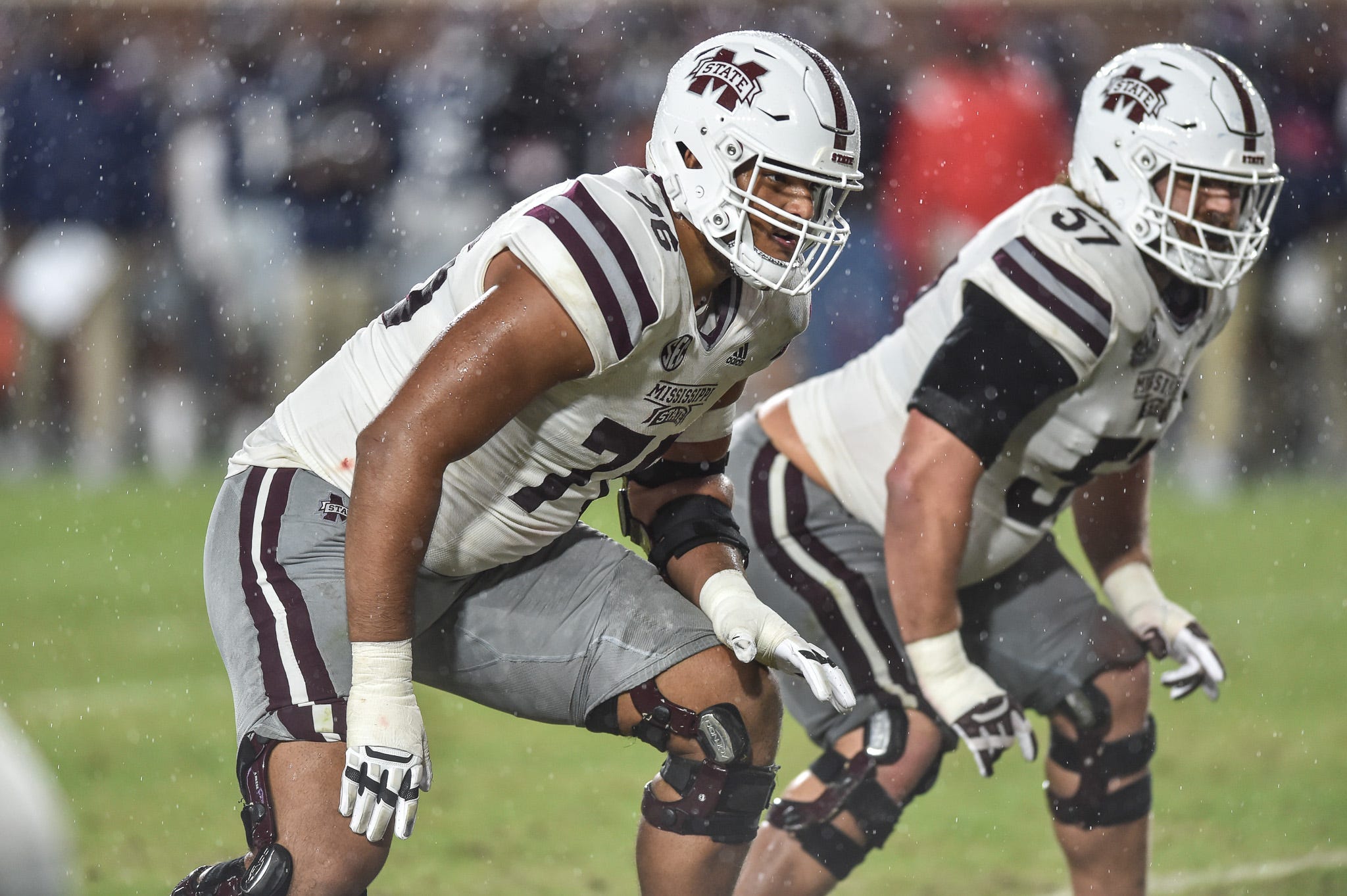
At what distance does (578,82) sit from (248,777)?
7.75 metres

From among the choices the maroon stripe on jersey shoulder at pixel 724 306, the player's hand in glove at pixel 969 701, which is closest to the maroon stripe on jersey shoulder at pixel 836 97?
the maroon stripe on jersey shoulder at pixel 724 306

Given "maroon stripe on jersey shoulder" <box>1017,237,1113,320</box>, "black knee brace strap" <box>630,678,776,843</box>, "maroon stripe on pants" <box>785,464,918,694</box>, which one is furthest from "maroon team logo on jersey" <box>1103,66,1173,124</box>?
"black knee brace strap" <box>630,678,776,843</box>

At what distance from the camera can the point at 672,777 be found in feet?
10.3

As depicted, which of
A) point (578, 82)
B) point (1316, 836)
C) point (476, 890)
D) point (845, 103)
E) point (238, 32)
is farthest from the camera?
point (238, 32)

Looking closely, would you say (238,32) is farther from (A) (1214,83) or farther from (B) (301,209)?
(A) (1214,83)

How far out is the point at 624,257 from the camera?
9.34 ft

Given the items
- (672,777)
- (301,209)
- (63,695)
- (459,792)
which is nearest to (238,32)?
(301,209)

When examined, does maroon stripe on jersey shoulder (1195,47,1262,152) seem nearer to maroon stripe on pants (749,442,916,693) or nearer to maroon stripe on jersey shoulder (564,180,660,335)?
maroon stripe on pants (749,442,916,693)

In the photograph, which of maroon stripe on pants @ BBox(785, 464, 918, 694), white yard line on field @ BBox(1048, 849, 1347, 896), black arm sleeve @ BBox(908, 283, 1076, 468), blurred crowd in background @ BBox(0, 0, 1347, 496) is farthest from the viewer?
blurred crowd in background @ BBox(0, 0, 1347, 496)

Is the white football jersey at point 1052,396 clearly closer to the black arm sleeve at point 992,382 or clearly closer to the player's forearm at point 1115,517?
the black arm sleeve at point 992,382

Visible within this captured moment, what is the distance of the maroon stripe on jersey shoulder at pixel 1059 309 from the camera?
11.3 feet

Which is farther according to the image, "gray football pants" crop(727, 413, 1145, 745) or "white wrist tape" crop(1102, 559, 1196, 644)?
"white wrist tape" crop(1102, 559, 1196, 644)

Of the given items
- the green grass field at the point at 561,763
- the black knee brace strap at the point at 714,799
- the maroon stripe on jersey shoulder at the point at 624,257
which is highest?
the maroon stripe on jersey shoulder at the point at 624,257

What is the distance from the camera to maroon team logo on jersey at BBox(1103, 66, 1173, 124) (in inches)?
145
